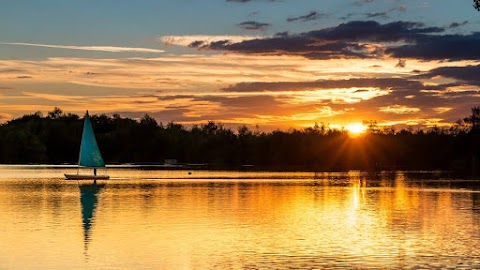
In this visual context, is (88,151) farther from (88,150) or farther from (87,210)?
(87,210)

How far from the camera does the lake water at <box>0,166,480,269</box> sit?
28531 millimetres

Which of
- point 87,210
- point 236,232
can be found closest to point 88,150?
point 87,210

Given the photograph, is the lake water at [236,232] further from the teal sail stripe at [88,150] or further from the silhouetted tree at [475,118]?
the silhouetted tree at [475,118]

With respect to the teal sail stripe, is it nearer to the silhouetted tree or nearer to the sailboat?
the sailboat

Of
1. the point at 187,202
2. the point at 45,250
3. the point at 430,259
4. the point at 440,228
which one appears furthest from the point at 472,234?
the point at 187,202

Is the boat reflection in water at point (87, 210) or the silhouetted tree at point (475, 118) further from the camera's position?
the silhouetted tree at point (475, 118)

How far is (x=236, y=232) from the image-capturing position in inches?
1474

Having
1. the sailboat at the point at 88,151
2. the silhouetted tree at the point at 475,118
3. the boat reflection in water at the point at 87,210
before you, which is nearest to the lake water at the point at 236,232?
the boat reflection in water at the point at 87,210

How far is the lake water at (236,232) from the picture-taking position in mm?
28531

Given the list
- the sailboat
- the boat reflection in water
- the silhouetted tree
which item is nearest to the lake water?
the boat reflection in water

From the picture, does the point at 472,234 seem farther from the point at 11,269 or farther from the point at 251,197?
the point at 251,197

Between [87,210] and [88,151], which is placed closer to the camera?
[87,210]

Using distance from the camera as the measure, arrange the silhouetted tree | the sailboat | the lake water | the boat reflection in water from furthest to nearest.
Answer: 1. the silhouetted tree
2. the sailboat
3. the boat reflection in water
4. the lake water

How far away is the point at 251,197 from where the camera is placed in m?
64.2
